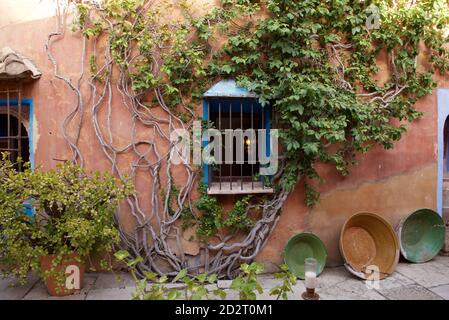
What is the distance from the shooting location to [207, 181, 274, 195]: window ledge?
3648 mm

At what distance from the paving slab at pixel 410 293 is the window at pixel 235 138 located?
164cm

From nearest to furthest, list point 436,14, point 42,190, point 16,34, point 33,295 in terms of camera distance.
Result: point 42,190 < point 33,295 < point 16,34 < point 436,14

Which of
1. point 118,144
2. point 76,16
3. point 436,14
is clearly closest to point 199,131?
point 118,144

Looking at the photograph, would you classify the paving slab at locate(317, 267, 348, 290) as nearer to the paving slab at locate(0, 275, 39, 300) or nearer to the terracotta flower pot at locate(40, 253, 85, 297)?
the terracotta flower pot at locate(40, 253, 85, 297)

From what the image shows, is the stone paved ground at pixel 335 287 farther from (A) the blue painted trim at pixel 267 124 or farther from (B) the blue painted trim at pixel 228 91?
(B) the blue painted trim at pixel 228 91

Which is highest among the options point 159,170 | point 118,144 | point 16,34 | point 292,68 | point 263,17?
point 263,17

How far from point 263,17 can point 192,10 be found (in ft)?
2.78

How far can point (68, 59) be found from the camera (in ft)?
12.0

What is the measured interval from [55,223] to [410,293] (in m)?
3.69

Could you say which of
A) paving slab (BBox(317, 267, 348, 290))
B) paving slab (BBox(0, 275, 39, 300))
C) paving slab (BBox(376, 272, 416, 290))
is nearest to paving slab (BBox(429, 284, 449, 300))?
paving slab (BBox(376, 272, 416, 290))

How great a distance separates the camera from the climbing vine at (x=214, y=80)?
3.56 meters

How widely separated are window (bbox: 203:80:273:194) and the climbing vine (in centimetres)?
14

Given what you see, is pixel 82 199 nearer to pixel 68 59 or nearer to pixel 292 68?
pixel 68 59
